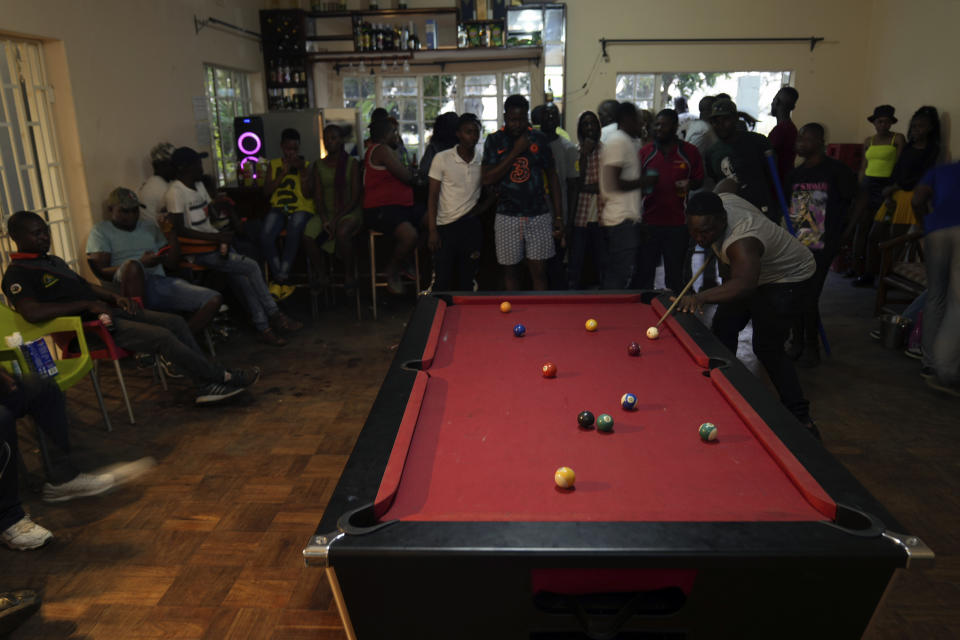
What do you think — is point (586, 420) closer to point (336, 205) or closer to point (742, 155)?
point (742, 155)

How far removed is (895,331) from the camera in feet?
14.2

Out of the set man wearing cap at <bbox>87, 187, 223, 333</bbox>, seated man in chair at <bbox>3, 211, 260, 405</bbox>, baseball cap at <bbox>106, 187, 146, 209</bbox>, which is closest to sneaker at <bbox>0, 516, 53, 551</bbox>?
seated man in chair at <bbox>3, 211, 260, 405</bbox>

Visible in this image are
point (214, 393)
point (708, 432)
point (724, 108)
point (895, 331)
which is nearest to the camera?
point (708, 432)

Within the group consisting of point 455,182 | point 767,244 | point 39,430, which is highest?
point 455,182

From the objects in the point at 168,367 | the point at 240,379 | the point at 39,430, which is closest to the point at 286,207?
the point at 168,367

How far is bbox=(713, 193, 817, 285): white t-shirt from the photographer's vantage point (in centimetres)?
274

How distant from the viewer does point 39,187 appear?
14.0ft

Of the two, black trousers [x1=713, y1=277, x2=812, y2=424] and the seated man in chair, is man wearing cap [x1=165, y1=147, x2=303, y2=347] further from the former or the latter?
black trousers [x1=713, y1=277, x2=812, y2=424]

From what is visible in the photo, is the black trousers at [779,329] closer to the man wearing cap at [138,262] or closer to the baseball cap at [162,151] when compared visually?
the man wearing cap at [138,262]

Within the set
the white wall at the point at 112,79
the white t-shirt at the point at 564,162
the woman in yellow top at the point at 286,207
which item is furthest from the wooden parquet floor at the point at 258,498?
the white t-shirt at the point at 564,162

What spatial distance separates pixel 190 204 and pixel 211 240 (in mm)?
272

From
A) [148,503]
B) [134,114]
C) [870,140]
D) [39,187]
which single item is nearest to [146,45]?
[134,114]

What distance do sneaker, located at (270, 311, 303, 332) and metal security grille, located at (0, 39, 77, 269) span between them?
1.35 meters

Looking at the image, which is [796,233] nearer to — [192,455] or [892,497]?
[892,497]
